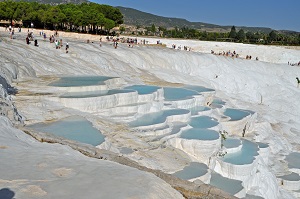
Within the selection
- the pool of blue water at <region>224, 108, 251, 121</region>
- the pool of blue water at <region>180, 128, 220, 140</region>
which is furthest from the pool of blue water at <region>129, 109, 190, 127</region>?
the pool of blue water at <region>224, 108, 251, 121</region>

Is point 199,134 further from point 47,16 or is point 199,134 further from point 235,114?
point 47,16

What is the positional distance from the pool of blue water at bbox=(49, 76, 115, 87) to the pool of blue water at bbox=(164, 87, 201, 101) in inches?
99.2

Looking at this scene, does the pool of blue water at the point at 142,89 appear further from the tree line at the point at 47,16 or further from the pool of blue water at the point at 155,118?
the tree line at the point at 47,16

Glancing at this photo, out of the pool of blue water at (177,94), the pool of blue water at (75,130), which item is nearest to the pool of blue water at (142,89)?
the pool of blue water at (177,94)

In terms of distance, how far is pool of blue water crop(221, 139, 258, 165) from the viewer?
30.9ft

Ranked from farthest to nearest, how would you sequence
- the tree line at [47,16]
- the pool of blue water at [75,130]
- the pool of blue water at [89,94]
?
the tree line at [47,16] → the pool of blue water at [89,94] → the pool of blue water at [75,130]

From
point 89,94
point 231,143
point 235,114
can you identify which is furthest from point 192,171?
point 235,114

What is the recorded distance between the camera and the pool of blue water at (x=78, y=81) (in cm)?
1107

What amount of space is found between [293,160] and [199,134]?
4.88m

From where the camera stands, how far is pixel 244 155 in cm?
1009

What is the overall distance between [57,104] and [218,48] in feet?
97.7

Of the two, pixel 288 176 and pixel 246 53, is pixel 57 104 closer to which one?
pixel 288 176

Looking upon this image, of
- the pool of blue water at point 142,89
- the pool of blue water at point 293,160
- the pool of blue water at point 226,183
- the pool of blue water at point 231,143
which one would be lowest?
the pool of blue water at point 293,160

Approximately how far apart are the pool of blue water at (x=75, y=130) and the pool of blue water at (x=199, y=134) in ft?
8.82
